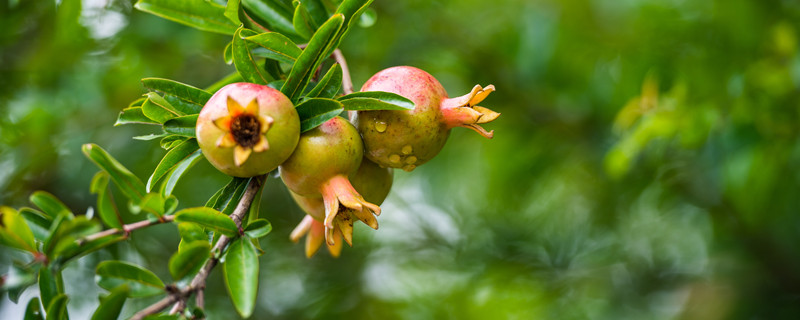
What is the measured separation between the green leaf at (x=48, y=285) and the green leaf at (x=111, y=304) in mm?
48

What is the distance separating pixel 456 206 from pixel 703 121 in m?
1.10

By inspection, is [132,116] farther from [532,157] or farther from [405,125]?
[532,157]

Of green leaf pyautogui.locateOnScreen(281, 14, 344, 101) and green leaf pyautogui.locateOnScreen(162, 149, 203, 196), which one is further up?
green leaf pyautogui.locateOnScreen(281, 14, 344, 101)

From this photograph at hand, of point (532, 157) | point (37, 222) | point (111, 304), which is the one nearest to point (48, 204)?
point (37, 222)

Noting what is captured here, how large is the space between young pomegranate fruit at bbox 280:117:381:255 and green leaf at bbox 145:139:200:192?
12cm

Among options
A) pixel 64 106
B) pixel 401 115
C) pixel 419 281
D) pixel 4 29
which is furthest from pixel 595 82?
pixel 4 29

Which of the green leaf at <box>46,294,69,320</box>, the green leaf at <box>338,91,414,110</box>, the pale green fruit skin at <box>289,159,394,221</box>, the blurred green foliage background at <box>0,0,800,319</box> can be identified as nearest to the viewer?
the green leaf at <box>46,294,69,320</box>

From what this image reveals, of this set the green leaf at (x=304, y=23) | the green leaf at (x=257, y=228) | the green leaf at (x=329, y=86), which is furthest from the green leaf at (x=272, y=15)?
the green leaf at (x=257, y=228)

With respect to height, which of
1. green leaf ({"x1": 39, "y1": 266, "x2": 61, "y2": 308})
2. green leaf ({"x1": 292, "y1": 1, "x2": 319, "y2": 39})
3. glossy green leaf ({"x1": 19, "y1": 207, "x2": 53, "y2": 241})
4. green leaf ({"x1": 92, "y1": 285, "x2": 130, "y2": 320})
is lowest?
green leaf ({"x1": 39, "y1": 266, "x2": 61, "y2": 308})

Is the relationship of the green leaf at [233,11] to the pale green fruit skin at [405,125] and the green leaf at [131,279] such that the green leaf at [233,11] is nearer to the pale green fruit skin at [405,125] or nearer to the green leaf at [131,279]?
the pale green fruit skin at [405,125]

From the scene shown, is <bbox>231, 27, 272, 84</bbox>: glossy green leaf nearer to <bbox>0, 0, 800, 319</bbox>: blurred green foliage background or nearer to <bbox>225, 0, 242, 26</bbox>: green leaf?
<bbox>225, 0, 242, 26</bbox>: green leaf

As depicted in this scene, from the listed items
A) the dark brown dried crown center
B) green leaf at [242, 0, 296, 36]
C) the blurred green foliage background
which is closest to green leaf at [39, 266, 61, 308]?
the dark brown dried crown center

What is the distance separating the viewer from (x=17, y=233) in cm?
63

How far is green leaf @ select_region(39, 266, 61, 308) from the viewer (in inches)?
25.0
